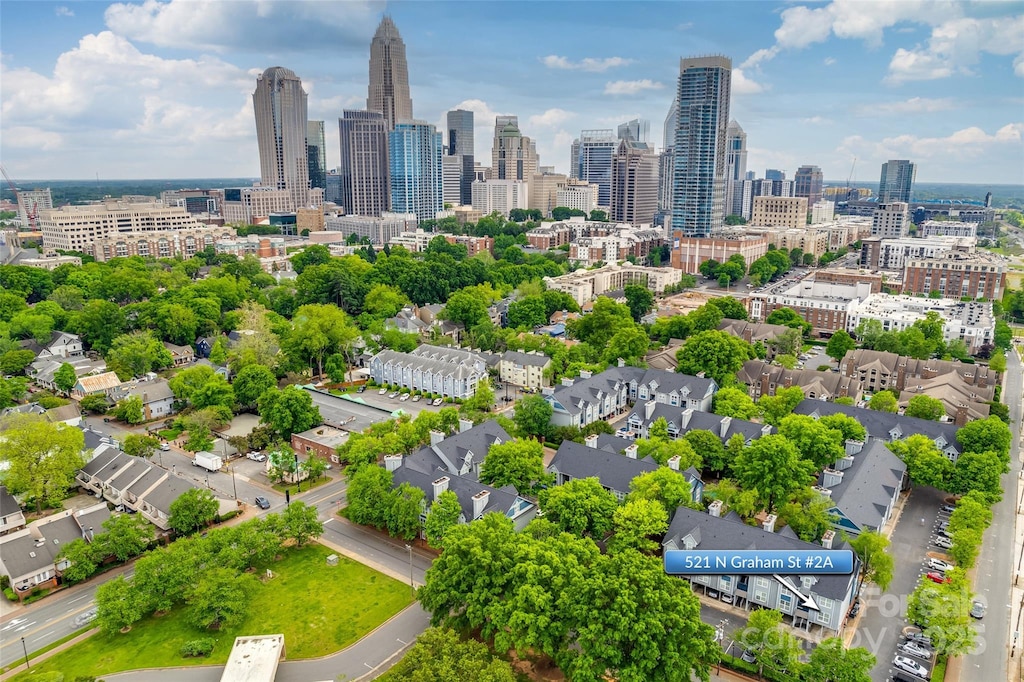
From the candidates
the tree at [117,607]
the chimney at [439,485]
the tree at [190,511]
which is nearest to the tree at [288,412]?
the tree at [190,511]

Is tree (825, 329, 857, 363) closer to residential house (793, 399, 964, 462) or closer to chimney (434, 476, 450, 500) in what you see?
residential house (793, 399, 964, 462)

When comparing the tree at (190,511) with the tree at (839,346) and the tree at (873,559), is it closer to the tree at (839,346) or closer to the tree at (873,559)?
the tree at (873,559)

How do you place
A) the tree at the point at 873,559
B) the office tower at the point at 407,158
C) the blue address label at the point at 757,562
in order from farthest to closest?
the office tower at the point at 407,158 → the tree at the point at 873,559 → the blue address label at the point at 757,562

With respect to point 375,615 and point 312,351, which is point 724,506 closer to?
point 375,615

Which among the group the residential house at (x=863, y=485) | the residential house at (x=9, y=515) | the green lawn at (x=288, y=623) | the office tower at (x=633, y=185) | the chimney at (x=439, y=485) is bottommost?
the green lawn at (x=288, y=623)

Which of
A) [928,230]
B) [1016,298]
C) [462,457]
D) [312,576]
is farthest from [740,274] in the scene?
[312,576]

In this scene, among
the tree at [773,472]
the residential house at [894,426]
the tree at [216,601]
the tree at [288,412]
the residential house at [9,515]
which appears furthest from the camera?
the tree at [288,412]
